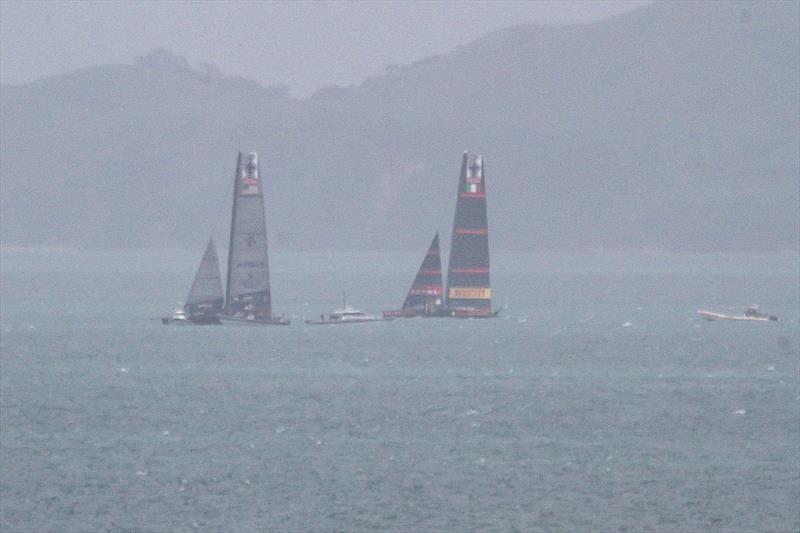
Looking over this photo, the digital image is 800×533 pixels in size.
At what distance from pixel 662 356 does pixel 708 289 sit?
338ft

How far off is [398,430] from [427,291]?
5259cm

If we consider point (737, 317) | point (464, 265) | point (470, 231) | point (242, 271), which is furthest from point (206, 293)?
point (737, 317)

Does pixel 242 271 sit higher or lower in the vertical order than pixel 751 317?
higher

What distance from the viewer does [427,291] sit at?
114062mm

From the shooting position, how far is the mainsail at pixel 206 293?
342 feet

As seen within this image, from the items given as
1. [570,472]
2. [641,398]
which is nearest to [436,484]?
[570,472]

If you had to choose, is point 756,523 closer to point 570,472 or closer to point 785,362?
point 570,472

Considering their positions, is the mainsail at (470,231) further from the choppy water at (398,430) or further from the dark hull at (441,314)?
the choppy water at (398,430)

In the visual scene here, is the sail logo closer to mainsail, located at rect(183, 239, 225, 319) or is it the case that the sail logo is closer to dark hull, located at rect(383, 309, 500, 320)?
dark hull, located at rect(383, 309, 500, 320)

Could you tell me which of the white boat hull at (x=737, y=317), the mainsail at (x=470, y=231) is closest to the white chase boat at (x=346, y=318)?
the mainsail at (x=470, y=231)

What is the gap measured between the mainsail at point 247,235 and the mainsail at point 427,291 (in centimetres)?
1173

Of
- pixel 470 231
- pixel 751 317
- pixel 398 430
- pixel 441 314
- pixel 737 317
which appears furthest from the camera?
pixel 737 317

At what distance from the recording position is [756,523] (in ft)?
150

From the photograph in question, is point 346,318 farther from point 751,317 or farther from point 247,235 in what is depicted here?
point 751,317
